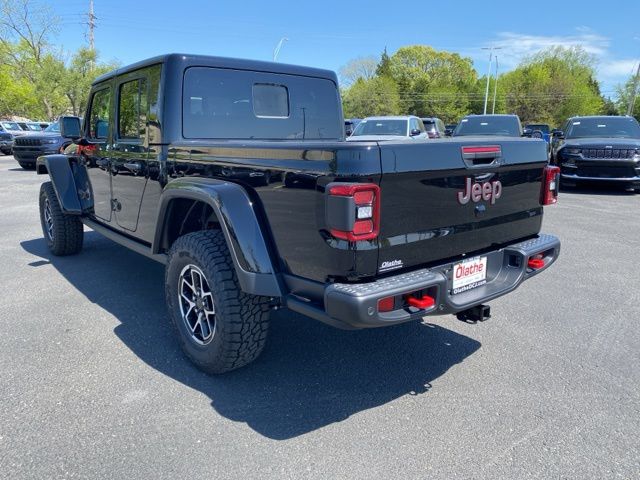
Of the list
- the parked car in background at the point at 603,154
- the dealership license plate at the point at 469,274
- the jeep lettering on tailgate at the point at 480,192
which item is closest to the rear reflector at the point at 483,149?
the jeep lettering on tailgate at the point at 480,192

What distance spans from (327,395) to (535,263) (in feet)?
5.09

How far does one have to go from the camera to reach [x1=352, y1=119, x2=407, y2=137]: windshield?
13164 mm

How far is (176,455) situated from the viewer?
2.39 metres

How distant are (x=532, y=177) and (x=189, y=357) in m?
2.50

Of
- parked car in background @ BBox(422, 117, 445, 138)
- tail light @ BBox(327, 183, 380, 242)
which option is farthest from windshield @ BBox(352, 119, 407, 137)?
tail light @ BBox(327, 183, 380, 242)

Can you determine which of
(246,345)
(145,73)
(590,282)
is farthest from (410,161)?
(590,282)

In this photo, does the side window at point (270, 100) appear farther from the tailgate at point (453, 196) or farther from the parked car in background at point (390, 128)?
the parked car in background at point (390, 128)

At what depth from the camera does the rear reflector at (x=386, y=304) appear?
2.33 m

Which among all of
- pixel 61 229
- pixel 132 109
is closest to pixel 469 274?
pixel 132 109

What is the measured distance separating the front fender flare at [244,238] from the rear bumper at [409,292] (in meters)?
0.19

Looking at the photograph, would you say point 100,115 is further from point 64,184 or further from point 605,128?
point 605,128

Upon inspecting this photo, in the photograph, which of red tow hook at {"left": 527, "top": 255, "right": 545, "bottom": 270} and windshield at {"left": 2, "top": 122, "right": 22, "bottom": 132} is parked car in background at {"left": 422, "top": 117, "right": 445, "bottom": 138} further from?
windshield at {"left": 2, "top": 122, "right": 22, "bottom": 132}

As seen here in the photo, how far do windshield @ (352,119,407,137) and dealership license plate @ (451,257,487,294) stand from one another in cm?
1049

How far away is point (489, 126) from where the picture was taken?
42.0 ft
